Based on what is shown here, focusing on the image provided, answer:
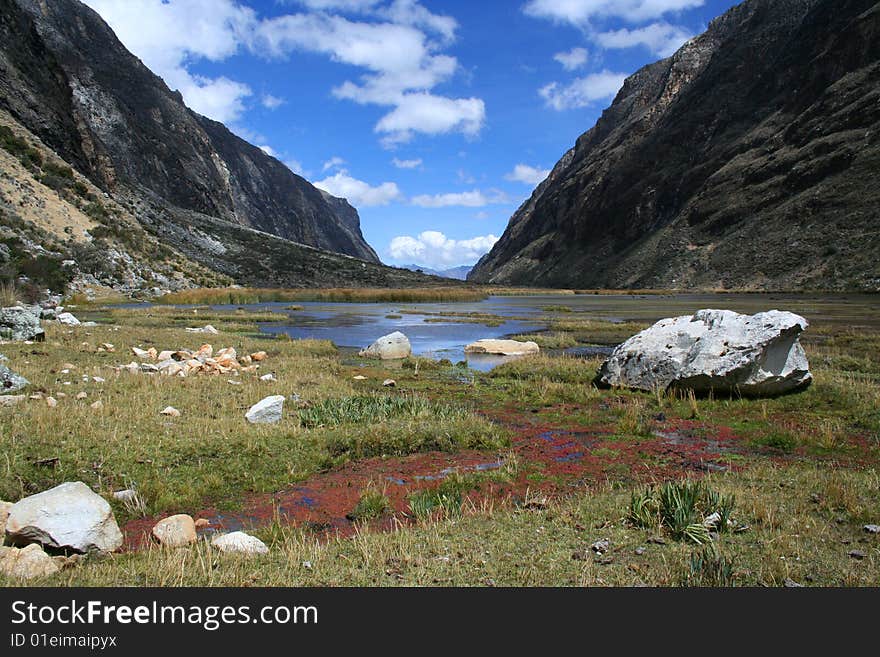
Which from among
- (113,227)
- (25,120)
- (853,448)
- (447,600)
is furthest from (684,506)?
(25,120)

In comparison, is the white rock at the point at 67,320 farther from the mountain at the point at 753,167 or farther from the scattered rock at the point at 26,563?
the mountain at the point at 753,167

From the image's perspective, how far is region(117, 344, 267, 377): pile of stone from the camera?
17938mm

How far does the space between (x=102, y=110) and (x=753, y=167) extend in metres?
156

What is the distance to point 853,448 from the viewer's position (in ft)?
39.7

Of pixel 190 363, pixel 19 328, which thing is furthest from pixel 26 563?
pixel 19 328

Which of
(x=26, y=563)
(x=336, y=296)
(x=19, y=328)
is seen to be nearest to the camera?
(x=26, y=563)

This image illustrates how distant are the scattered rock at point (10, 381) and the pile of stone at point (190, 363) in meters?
3.83

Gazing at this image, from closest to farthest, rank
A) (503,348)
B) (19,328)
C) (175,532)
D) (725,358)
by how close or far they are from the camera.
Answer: (175,532) → (725,358) → (19,328) → (503,348)

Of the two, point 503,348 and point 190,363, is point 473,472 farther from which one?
point 503,348

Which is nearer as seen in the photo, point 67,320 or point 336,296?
point 67,320

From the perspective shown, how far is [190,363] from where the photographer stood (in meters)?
18.9

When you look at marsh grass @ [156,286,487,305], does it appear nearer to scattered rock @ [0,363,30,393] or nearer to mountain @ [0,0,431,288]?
mountain @ [0,0,431,288]

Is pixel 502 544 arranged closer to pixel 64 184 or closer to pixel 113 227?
pixel 113 227

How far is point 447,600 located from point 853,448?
11.5m
